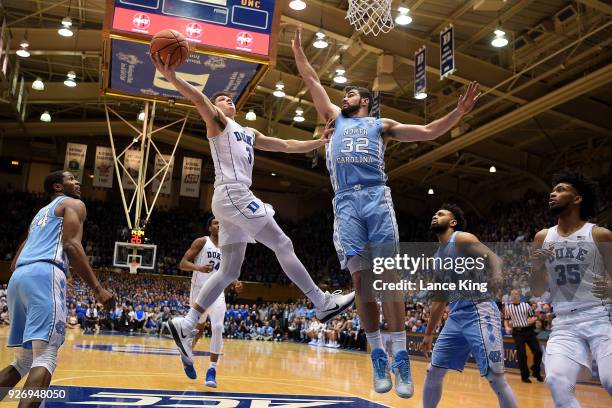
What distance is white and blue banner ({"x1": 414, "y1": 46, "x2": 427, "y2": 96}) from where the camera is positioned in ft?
51.7

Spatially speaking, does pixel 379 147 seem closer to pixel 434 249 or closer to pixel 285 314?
pixel 434 249

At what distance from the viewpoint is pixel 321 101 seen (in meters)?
5.09

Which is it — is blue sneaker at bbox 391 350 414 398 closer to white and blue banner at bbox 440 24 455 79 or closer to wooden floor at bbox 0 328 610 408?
wooden floor at bbox 0 328 610 408

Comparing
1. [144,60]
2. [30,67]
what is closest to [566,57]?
[144,60]

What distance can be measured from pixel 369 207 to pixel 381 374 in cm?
121

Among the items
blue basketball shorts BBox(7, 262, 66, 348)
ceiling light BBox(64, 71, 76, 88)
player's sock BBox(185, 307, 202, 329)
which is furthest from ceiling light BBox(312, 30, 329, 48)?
blue basketball shorts BBox(7, 262, 66, 348)

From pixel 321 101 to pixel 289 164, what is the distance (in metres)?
29.3

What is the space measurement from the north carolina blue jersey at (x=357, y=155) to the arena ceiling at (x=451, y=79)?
10.8m

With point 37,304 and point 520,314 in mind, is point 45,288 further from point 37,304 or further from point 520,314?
point 520,314

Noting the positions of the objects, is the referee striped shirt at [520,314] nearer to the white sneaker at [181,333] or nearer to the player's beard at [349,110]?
the white sneaker at [181,333]

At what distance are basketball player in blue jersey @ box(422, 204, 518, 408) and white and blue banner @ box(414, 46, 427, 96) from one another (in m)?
10.8

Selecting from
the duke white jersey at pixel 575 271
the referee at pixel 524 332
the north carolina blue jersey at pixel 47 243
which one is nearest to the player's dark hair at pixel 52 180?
the north carolina blue jersey at pixel 47 243

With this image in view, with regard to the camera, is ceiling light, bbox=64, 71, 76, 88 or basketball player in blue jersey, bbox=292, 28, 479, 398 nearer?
basketball player in blue jersey, bbox=292, 28, 479, 398

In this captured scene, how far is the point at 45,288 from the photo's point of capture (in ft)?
13.0
